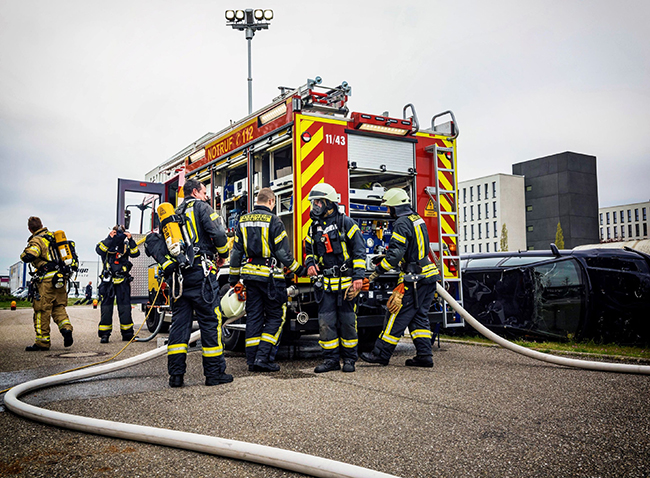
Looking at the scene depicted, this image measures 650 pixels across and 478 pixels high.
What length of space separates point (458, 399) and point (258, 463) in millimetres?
1856

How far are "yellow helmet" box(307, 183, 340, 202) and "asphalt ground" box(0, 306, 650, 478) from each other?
178 cm

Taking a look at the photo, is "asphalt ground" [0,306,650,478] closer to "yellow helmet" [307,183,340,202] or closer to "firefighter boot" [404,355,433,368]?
"firefighter boot" [404,355,433,368]

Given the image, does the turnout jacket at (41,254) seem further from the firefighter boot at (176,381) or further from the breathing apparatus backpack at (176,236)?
the firefighter boot at (176,381)

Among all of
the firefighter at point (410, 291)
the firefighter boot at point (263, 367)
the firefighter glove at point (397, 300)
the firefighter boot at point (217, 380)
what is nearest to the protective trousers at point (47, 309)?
the firefighter boot at point (263, 367)

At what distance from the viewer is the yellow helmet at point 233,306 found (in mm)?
5637

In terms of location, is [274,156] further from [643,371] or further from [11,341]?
[11,341]

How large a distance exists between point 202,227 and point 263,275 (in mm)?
807

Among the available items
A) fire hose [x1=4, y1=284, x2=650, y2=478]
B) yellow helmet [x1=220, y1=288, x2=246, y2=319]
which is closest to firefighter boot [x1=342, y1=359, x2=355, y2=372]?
yellow helmet [x1=220, y1=288, x2=246, y2=319]

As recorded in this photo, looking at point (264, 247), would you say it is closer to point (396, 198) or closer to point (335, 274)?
point (335, 274)

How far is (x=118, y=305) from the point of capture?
8.12 meters

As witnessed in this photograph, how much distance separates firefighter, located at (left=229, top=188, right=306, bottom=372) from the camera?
516 cm

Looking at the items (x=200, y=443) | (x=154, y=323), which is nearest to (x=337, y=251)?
(x=200, y=443)

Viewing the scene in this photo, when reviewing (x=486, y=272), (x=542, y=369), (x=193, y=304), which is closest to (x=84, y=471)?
(x=193, y=304)

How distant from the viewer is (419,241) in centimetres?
539
